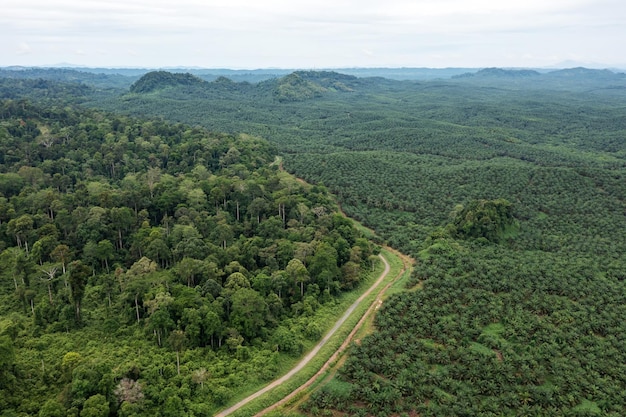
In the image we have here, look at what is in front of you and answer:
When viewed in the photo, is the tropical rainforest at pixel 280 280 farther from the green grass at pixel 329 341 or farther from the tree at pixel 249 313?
the green grass at pixel 329 341

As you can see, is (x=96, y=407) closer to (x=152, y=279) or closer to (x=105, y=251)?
(x=152, y=279)

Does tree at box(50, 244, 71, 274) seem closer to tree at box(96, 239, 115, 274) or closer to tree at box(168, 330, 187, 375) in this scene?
tree at box(96, 239, 115, 274)

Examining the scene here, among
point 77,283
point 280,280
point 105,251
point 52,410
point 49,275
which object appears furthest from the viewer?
point 105,251

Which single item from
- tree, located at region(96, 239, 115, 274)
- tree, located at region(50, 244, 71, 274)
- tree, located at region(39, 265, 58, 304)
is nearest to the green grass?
tree, located at region(39, 265, 58, 304)

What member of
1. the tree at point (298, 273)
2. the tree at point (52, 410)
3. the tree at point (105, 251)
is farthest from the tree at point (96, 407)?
the tree at point (105, 251)

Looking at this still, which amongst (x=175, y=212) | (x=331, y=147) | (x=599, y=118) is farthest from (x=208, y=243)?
(x=599, y=118)

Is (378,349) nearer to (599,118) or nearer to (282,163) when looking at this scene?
(282,163)

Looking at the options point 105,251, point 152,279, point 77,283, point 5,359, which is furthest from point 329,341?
point 105,251
